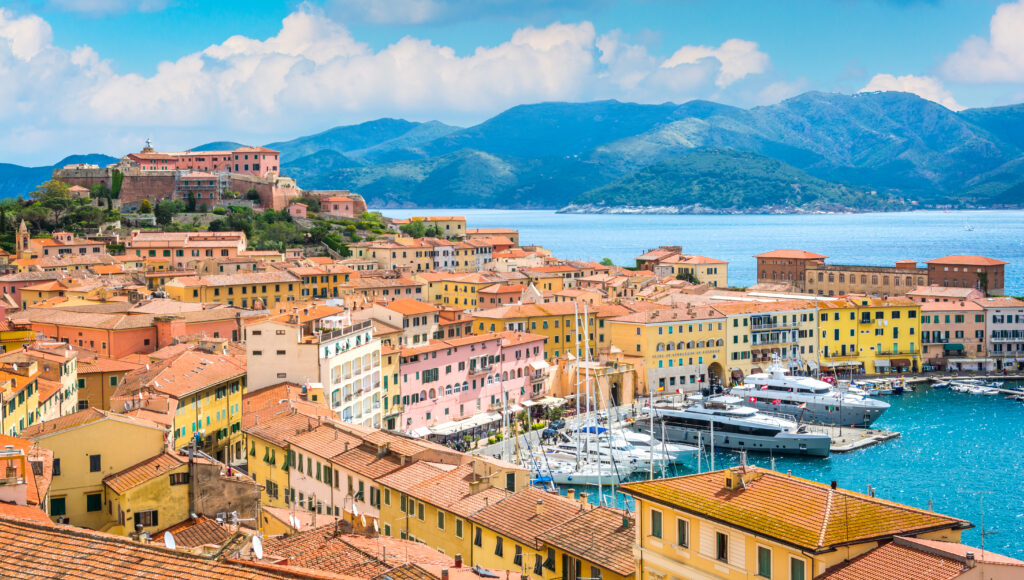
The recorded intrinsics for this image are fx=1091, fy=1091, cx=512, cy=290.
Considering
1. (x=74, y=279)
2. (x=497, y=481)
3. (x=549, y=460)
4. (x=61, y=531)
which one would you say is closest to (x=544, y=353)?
(x=549, y=460)

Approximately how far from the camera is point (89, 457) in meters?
21.1

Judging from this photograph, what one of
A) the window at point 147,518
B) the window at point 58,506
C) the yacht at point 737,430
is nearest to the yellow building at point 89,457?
the window at point 58,506

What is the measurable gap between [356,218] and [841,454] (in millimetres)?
68208

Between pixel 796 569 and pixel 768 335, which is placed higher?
pixel 796 569

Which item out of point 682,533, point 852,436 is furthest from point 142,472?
point 852,436

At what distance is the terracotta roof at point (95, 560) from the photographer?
8.81 meters

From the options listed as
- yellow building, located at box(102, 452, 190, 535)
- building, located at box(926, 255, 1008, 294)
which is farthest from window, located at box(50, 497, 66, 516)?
building, located at box(926, 255, 1008, 294)

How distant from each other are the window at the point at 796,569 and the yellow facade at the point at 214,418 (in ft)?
70.0

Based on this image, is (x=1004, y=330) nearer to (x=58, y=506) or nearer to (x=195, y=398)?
(x=195, y=398)

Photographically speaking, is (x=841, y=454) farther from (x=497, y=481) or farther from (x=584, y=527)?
(x=584, y=527)

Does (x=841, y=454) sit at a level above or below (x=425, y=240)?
below

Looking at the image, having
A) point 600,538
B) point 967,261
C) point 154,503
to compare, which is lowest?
point 600,538

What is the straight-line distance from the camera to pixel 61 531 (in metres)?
9.55

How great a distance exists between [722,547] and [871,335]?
5796 cm
